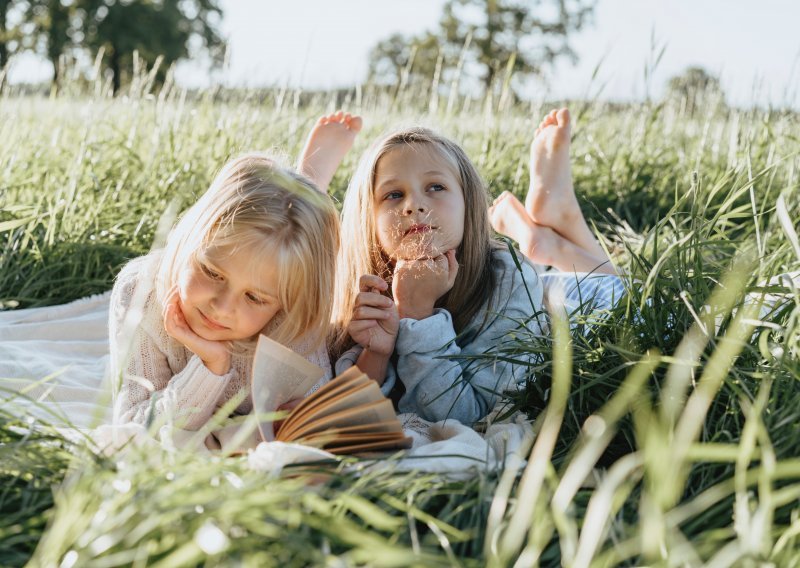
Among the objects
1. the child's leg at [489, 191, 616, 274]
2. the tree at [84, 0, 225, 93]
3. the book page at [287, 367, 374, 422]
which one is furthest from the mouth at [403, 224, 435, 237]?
the tree at [84, 0, 225, 93]

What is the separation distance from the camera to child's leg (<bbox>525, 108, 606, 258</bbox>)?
3217mm

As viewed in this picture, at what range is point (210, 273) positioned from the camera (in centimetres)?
193

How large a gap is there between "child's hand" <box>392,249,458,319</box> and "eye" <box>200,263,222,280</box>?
1.93ft

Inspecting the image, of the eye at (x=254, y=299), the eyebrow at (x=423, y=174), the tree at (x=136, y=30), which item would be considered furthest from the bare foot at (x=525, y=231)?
the tree at (x=136, y=30)

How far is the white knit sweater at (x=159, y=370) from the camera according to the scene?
1.93 m

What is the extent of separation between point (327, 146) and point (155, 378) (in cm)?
154

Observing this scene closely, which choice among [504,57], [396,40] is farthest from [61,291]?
[396,40]

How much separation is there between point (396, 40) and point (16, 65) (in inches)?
1553

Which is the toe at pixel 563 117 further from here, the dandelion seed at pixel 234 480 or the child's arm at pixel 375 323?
the dandelion seed at pixel 234 480

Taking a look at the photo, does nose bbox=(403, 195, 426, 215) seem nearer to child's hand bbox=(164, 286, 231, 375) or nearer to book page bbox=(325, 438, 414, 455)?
child's hand bbox=(164, 286, 231, 375)

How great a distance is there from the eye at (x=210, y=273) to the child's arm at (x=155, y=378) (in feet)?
0.67

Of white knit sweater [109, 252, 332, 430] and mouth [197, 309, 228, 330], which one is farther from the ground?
mouth [197, 309, 228, 330]

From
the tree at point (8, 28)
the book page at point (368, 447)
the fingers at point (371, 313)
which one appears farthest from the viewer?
the tree at point (8, 28)

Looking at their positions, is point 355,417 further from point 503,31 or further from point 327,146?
point 503,31
